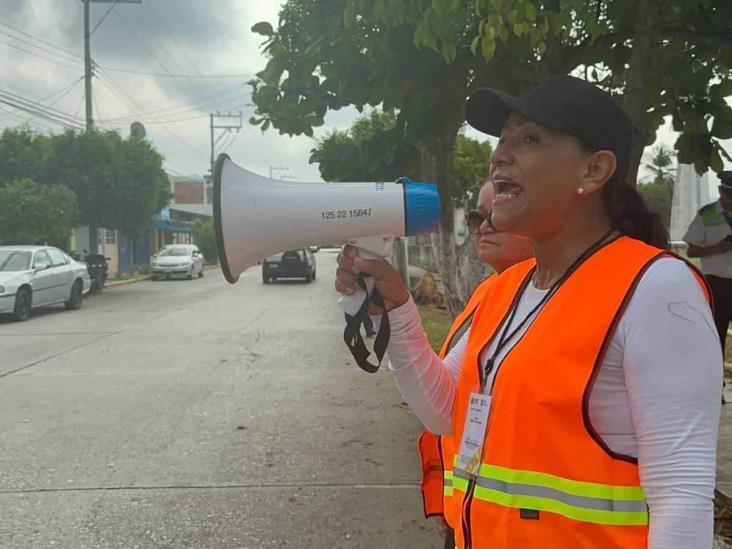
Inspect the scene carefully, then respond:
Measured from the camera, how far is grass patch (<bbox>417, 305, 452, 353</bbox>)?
958 centimetres

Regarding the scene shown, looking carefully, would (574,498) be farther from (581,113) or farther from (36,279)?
(36,279)

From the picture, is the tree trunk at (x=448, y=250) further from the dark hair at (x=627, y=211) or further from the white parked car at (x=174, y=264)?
the white parked car at (x=174, y=264)

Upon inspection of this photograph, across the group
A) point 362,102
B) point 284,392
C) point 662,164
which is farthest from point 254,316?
point 662,164

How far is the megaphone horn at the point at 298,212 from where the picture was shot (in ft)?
5.54

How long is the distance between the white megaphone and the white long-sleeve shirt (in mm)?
671

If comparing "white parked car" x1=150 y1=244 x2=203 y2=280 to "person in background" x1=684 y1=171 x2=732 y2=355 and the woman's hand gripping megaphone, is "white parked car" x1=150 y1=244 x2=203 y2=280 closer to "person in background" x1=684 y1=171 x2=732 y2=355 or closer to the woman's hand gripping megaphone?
"person in background" x1=684 y1=171 x2=732 y2=355

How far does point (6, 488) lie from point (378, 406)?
3.21 metres

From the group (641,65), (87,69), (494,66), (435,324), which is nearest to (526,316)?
(641,65)

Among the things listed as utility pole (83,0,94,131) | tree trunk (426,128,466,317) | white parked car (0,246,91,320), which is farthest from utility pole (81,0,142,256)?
tree trunk (426,128,466,317)

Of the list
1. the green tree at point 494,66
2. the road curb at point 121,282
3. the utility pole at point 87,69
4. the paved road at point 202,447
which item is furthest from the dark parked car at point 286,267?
the green tree at point 494,66

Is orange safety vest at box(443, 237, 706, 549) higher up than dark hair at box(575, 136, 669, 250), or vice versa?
dark hair at box(575, 136, 669, 250)

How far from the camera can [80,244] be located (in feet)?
96.0

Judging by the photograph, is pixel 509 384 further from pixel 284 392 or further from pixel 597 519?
pixel 284 392

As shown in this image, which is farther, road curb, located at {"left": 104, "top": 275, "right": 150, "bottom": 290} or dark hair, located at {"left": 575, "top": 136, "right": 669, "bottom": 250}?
road curb, located at {"left": 104, "top": 275, "right": 150, "bottom": 290}
